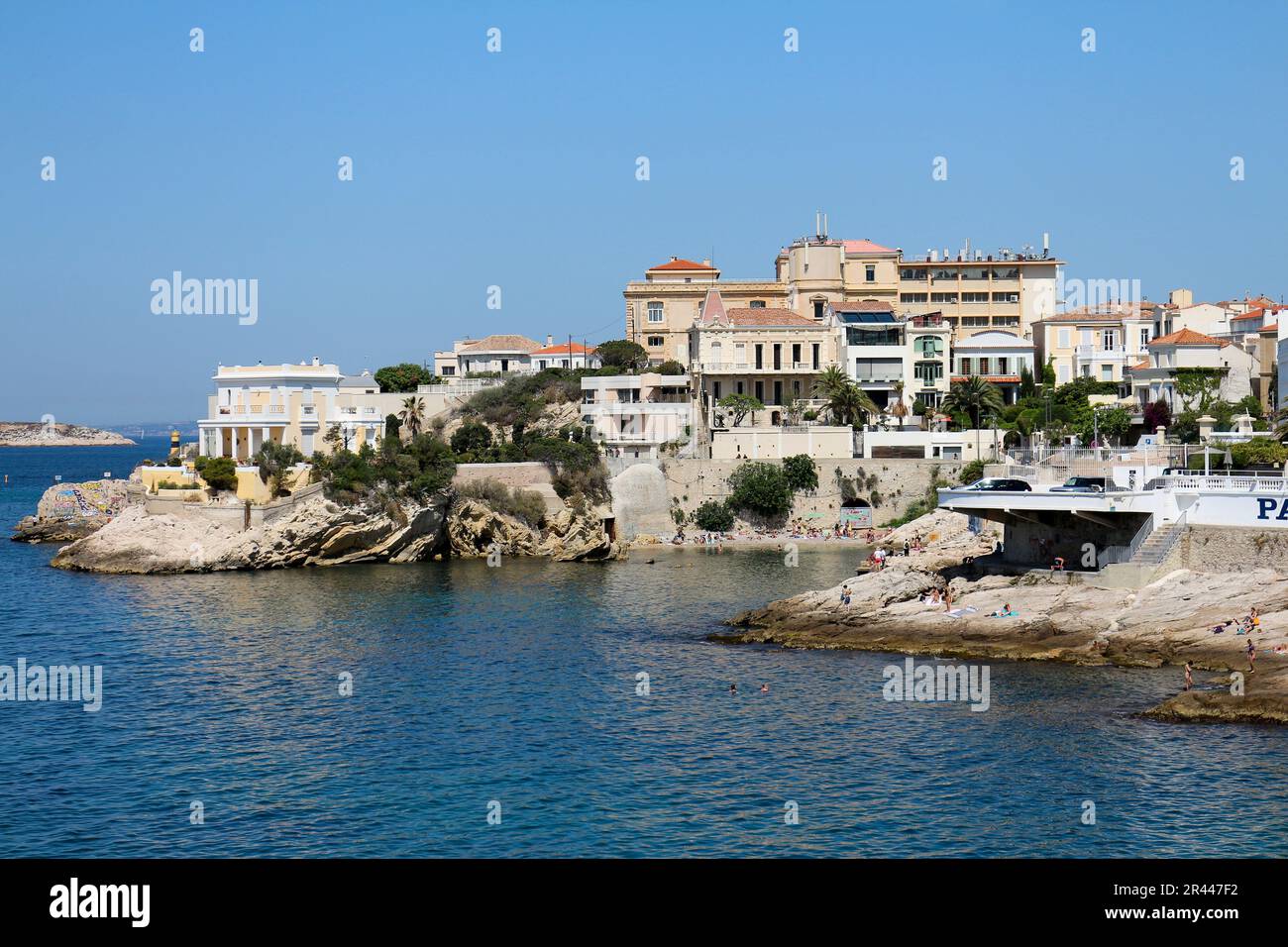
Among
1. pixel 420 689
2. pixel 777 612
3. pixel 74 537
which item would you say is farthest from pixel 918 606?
pixel 74 537

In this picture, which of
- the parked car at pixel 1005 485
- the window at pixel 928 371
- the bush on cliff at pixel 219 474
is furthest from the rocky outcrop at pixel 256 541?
the window at pixel 928 371

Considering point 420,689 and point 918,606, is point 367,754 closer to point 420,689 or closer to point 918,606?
point 420,689

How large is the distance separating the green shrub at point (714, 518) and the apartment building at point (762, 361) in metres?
10.2

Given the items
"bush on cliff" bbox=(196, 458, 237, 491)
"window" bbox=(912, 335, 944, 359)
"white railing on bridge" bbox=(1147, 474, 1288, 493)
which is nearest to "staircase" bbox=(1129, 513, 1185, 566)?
"white railing on bridge" bbox=(1147, 474, 1288, 493)

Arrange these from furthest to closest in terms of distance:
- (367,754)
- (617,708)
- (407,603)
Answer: (407,603)
(617,708)
(367,754)

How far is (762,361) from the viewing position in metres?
83.2

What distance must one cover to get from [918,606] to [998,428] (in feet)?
124

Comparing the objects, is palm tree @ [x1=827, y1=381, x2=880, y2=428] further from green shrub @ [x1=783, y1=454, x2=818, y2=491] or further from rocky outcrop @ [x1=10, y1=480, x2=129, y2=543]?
rocky outcrop @ [x1=10, y1=480, x2=129, y2=543]

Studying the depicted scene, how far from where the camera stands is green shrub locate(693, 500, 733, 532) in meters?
72.5

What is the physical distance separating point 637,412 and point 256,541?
82.1 ft

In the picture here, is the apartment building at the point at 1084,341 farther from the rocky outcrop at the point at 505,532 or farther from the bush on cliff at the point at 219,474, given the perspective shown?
the bush on cliff at the point at 219,474

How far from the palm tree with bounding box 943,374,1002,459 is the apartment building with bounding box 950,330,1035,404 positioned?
7261 millimetres

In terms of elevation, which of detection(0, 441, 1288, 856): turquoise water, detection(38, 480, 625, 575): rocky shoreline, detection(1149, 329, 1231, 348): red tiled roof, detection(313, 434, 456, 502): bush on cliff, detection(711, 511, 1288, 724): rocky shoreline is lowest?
detection(0, 441, 1288, 856): turquoise water
